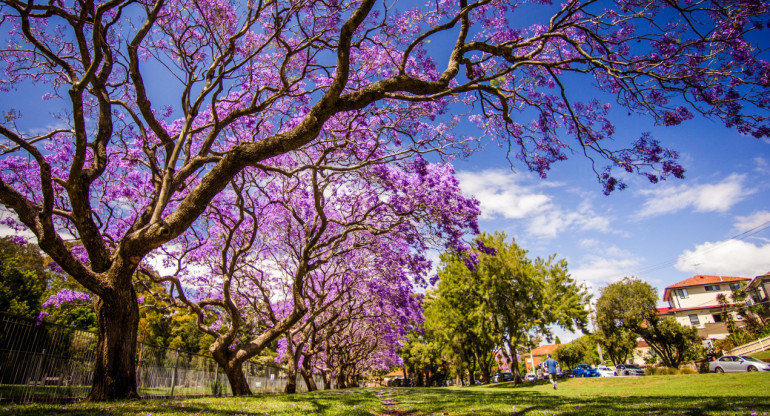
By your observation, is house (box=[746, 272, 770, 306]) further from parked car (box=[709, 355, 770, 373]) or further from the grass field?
the grass field

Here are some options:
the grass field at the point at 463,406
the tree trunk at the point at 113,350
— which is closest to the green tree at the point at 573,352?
the grass field at the point at 463,406

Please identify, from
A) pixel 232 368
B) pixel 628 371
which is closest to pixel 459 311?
pixel 628 371

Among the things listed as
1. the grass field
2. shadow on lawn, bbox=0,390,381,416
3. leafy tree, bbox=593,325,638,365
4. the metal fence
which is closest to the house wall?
leafy tree, bbox=593,325,638,365

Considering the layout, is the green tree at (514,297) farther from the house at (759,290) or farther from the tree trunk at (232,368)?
the house at (759,290)

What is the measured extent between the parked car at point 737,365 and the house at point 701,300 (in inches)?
1103

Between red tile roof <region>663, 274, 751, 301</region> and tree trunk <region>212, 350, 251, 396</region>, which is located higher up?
red tile roof <region>663, 274, 751, 301</region>

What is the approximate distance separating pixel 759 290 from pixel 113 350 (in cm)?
6006

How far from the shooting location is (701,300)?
51625mm

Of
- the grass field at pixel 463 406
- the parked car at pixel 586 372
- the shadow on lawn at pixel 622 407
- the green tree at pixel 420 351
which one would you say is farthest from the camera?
the green tree at pixel 420 351

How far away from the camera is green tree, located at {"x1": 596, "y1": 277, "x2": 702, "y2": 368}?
104 ft

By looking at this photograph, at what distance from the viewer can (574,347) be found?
2309 inches

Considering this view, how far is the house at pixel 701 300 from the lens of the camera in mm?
47531

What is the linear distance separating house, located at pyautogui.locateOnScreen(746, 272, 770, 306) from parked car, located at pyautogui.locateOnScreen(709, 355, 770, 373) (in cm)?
1982

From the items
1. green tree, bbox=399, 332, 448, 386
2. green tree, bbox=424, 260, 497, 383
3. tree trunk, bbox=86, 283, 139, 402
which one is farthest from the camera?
green tree, bbox=399, 332, 448, 386
